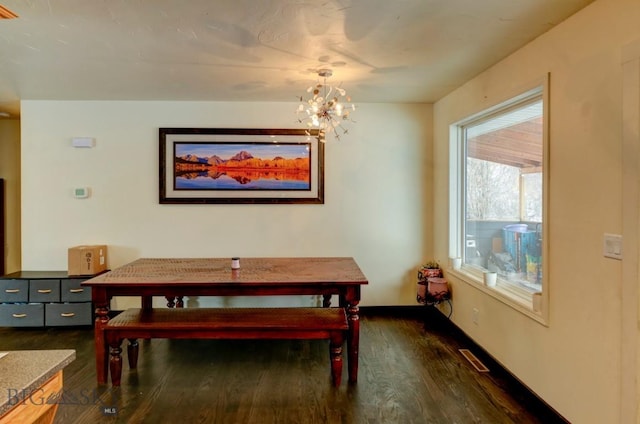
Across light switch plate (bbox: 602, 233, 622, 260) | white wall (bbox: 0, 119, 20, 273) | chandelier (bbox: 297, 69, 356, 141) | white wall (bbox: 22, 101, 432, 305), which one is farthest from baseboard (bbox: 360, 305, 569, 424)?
white wall (bbox: 0, 119, 20, 273)

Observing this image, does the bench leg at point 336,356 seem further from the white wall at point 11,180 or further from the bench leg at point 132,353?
the white wall at point 11,180

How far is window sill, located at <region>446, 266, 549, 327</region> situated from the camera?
2.28 meters

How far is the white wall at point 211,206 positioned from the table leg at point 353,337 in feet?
5.03

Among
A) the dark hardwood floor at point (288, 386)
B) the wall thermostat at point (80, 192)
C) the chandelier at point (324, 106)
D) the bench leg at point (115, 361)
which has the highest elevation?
the chandelier at point (324, 106)

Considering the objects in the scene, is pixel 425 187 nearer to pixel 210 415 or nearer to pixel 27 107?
pixel 210 415

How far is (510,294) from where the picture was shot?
266 cm

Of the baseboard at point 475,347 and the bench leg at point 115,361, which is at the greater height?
the bench leg at point 115,361

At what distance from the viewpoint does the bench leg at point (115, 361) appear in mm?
2520

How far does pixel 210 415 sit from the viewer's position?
87.8 inches

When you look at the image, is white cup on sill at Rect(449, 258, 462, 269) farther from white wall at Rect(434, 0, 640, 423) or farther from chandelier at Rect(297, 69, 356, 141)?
chandelier at Rect(297, 69, 356, 141)

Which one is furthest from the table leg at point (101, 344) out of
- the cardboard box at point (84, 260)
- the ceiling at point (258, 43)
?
the ceiling at point (258, 43)

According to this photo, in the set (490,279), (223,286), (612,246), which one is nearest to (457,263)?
(490,279)

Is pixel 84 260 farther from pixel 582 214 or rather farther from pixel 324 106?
pixel 582 214

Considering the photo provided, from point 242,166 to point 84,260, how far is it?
6.21ft
